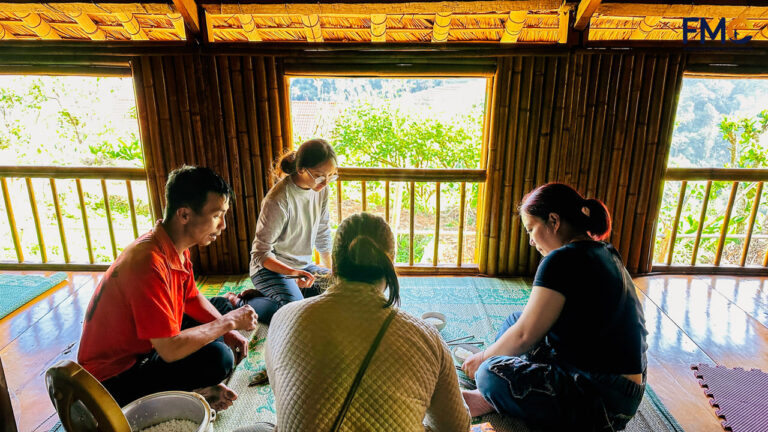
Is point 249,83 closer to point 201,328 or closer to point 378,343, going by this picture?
point 201,328

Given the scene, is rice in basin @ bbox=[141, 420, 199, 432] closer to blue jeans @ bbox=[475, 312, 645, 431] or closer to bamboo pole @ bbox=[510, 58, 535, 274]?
blue jeans @ bbox=[475, 312, 645, 431]

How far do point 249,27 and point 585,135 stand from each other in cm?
264

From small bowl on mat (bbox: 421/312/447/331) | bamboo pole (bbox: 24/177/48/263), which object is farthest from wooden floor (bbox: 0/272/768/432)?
small bowl on mat (bbox: 421/312/447/331)

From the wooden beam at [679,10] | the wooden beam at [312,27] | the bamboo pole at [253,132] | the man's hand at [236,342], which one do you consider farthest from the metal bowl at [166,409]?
the wooden beam at [679,10]

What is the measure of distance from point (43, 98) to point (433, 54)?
23.5 ft

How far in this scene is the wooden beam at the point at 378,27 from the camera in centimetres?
275

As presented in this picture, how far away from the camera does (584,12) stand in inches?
105

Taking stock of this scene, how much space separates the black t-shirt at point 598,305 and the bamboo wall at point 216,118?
2.36 metres

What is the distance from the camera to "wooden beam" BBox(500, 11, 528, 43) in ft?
8.98

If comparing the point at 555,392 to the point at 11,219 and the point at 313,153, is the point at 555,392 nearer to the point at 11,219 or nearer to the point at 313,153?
the point at 313,153

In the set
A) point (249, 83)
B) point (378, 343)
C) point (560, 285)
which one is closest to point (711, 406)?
point (560, 285)

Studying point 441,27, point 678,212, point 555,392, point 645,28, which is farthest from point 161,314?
point 678,212

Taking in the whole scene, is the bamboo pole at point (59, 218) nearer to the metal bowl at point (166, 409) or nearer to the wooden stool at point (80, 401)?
the metal bowl at point (166, 409)

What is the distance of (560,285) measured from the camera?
1.51 metres
